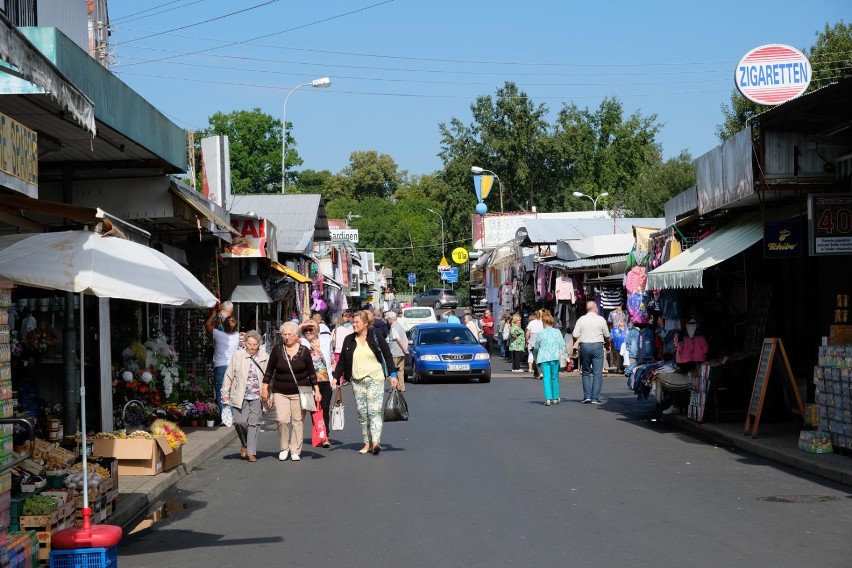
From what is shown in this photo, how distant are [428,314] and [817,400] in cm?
3172

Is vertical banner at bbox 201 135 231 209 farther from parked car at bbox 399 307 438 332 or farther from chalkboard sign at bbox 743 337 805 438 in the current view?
parked car at bbox 399 307 438 332

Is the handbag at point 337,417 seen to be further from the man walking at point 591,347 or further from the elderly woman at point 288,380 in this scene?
the man walking at point 591,347

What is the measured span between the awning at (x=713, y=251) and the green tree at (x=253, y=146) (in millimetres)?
68110

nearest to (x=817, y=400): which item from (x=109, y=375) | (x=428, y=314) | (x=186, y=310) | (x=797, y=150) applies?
(x=797, y=150)

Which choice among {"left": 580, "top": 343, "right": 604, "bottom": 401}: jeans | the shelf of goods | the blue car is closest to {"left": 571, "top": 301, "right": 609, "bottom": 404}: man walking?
{"left": 580, "top": 343, "right": 604, "bottom": 401}: jeans

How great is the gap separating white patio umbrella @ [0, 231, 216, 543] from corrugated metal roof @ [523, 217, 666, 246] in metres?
30.3

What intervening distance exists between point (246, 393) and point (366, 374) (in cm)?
168

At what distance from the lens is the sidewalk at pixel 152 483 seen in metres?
10.1

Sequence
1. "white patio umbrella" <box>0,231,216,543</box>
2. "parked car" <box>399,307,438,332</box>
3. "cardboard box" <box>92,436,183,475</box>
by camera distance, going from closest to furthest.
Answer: "white patio umbrella" <box>0,231,216,543</box>
"cardboard box" <box>92,436,183,475</box>
"parked car" <box>399,307,438,332</box>

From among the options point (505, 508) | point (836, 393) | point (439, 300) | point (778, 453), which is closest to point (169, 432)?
point (505, 508)

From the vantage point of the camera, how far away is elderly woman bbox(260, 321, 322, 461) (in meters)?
14.3

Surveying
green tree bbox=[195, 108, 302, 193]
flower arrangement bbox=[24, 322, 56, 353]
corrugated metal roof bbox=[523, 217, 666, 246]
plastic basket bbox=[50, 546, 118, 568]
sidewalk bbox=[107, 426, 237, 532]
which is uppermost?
green tree bbox=[195, 108, 302, 193]

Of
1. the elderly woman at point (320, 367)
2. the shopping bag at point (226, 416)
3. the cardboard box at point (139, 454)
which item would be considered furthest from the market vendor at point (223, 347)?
the cardboard box at point (139, 454)

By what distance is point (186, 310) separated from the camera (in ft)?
68.5
